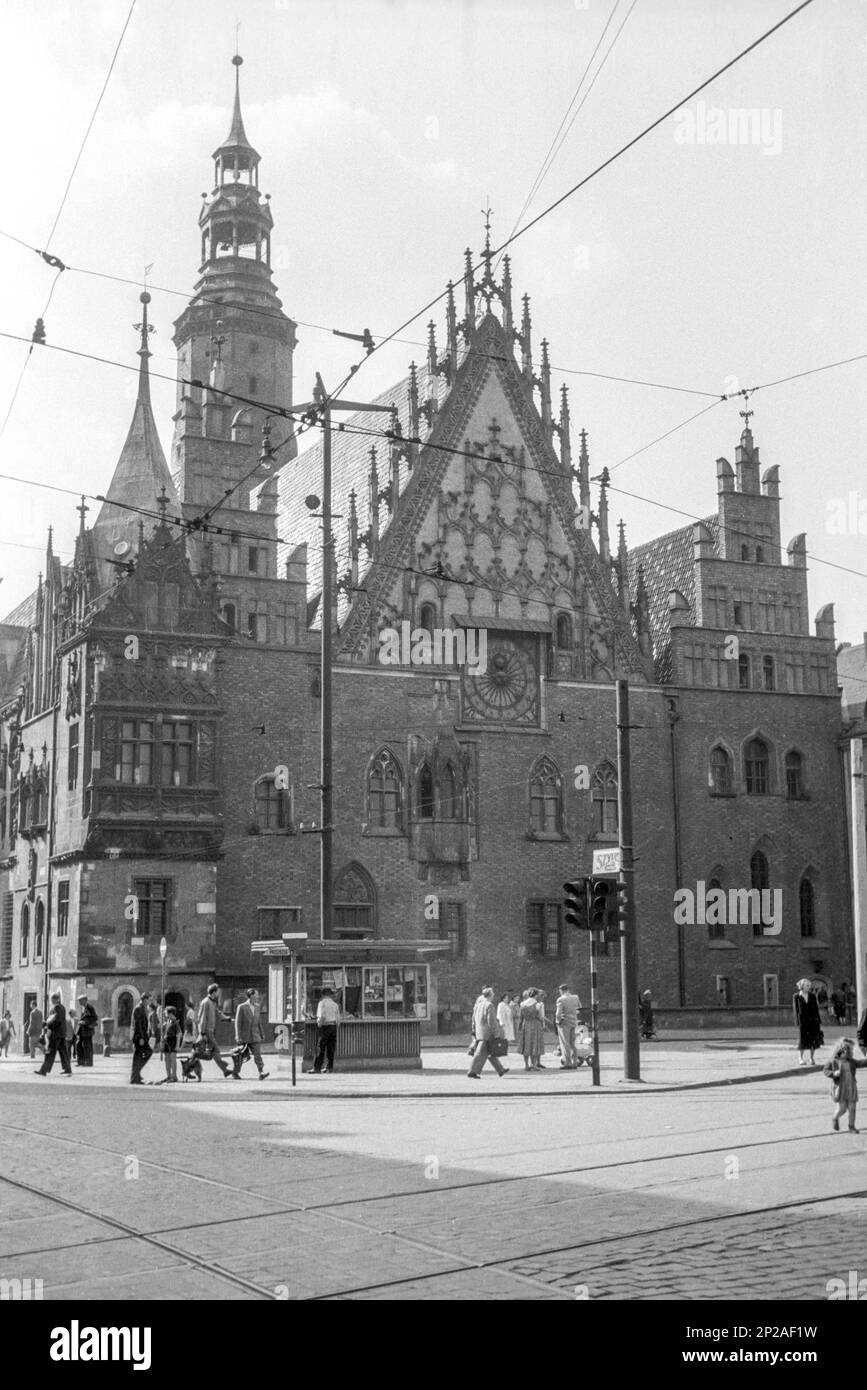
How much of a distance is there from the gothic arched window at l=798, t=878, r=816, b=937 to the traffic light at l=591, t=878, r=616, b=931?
24218 millimetres

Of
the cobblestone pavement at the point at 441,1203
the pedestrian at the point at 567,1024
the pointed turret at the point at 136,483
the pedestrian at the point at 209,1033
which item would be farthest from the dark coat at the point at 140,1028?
the pointed turret at the point at 136,483

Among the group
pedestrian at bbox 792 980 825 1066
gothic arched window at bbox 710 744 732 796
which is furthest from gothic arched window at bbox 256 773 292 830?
pedestrian at bbox 792 980 825 1066

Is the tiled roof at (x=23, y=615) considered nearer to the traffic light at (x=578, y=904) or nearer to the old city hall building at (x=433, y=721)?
the old city hall building at (x=433, y=721)

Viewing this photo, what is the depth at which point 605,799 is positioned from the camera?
139 ft

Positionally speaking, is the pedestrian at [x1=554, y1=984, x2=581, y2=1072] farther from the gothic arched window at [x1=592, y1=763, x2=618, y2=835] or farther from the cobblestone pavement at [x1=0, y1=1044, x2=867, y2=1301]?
the gothic arched window at [x1=592, y1=763, x2=618, y2=835]

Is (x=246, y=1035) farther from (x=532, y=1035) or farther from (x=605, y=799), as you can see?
(x=605, y=799)

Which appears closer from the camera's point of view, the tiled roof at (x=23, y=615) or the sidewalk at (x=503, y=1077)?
the sidewalk at (x=503, y=1077)

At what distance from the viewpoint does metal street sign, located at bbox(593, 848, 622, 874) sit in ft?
73.8

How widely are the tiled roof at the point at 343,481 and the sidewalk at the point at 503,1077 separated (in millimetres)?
14888

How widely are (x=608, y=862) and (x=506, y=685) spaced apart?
1922 cm

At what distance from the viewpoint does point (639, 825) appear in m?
42.0

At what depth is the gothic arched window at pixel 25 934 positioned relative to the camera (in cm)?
4006

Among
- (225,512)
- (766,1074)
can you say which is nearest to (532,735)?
(225,512)
